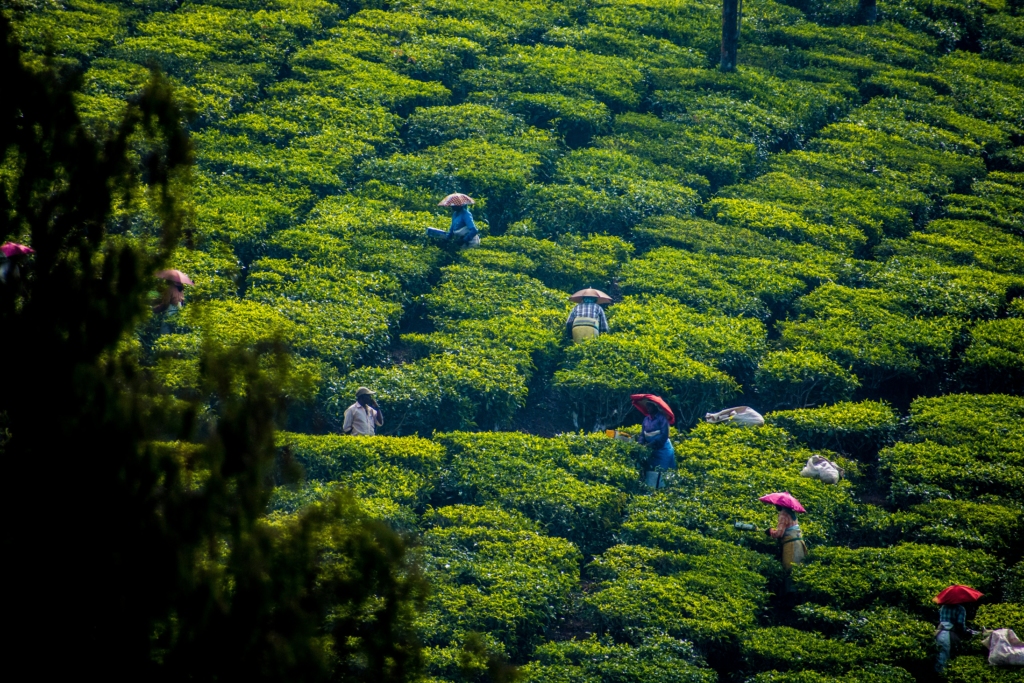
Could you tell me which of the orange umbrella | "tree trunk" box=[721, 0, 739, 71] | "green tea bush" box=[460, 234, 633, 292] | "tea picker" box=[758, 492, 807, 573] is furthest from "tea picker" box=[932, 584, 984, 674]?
"tree trunk" box=[721, 0, 739, 71]

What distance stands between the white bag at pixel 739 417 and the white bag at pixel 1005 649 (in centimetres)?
522

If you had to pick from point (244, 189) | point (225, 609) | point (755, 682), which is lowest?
point (755, 682)

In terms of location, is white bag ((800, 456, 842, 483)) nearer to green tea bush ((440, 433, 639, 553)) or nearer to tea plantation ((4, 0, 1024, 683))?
tea plantation ((4, 0, 1024, 683))

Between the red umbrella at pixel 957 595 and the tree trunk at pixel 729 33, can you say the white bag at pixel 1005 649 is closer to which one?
the red umbrella at pixel 957 595

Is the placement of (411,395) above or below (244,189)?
below

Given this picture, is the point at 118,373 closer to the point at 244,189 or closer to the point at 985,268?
the point at 244,189

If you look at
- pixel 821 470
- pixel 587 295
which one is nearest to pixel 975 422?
pixel 821 470

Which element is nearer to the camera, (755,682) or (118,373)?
(118,373)

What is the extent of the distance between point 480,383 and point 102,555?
1004 centimetres

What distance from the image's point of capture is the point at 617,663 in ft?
36.2

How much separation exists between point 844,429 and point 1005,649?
5.05 m

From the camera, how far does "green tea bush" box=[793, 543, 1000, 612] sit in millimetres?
12234

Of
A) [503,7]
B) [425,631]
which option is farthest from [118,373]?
[503,7]

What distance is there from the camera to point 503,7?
29.0m
